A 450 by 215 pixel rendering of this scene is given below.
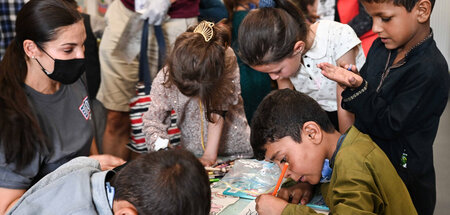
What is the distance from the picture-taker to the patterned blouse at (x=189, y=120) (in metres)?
1.96

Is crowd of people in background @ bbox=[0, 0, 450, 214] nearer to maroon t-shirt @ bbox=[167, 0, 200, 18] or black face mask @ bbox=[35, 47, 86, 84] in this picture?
black face mask @ bbox=[35, 47, 86, 84]

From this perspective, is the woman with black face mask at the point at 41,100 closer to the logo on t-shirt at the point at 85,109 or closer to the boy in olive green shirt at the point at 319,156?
the logo on t-shirt at the point at 85,109

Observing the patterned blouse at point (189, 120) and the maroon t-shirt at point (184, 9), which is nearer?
the patterned blouse at point (189, 120)

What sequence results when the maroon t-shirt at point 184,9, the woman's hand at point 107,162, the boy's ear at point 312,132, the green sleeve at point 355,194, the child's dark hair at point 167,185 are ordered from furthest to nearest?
the maroon t-shirt at point 184,9 < the woman's hand at point 107,162 < the boy's ear at point 312,132 < the green sleeve at point 355,194 < the child's dark hair at point 167,185

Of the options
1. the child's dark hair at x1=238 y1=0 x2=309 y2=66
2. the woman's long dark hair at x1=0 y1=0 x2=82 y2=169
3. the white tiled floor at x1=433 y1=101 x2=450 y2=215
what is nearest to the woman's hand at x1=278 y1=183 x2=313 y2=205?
the child's dark hair at x1=238 y1=0 x2=309 y2=66

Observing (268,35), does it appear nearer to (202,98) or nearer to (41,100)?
(202,98)

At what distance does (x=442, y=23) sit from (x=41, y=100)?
3.71m

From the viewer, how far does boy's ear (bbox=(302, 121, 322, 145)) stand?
146cm

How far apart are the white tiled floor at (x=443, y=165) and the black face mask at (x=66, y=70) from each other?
216cm

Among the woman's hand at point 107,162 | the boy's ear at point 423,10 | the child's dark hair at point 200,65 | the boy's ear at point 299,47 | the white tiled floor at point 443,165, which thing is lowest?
the white tiled floor at point 443,165

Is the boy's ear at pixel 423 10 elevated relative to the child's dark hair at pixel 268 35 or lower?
elevated

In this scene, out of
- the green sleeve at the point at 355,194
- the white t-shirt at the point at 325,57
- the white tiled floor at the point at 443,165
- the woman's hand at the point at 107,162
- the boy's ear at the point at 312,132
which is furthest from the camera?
the white tiled floor at the point at 443,165

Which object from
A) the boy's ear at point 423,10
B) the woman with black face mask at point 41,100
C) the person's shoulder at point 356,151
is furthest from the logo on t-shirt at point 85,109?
the boy's ear at point 423,10

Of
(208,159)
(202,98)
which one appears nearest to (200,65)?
(202,98)
